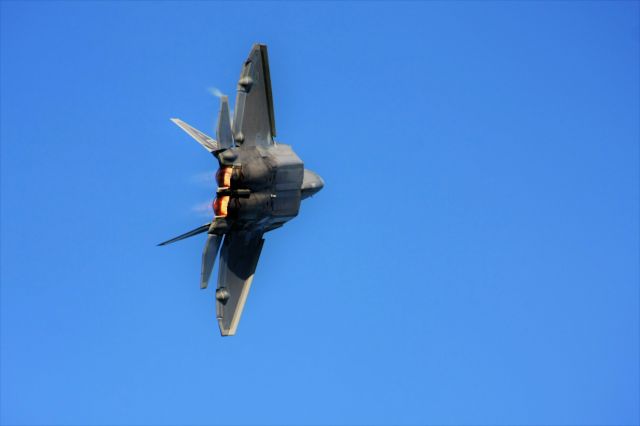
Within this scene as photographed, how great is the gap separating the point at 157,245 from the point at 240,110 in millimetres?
5280

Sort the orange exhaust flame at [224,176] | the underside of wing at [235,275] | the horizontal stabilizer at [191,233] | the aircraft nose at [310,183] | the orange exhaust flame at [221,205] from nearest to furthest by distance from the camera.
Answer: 1. the horizontal stabilizer at [191,233]
2. the orange exhaust flame at [224,176]
3. the orange exhaust flame at [221,205]
4. the underside of wing at [235,275]
5. the aircraft nose at [310,183]

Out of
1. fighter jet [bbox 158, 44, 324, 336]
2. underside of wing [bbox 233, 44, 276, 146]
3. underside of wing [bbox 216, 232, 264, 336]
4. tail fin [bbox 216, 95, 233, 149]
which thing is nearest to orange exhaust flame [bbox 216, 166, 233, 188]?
fighter jet [bbox 158, 44, 324, 336]

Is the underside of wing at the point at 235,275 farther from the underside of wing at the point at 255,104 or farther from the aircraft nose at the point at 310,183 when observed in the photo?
the underside of wing at the point at 255,104

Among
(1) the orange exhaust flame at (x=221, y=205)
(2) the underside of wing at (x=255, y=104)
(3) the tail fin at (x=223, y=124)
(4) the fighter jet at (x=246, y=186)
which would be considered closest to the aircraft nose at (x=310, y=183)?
(4) the fighter jet at (x=246, y=186)

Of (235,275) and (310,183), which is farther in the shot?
(310,183)

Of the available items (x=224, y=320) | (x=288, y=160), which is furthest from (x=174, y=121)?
(x=224, y=320)

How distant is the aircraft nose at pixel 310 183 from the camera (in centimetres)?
3741

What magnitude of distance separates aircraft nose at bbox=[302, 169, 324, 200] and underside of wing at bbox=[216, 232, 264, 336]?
1.89m

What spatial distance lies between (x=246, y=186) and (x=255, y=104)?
3010 mm

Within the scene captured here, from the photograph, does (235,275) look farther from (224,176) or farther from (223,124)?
(223,124)

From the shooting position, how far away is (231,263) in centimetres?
3678

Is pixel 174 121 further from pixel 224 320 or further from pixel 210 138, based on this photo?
pixel 224 320

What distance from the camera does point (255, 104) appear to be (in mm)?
36219

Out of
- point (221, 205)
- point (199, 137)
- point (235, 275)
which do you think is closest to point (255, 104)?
point (199, 137)
